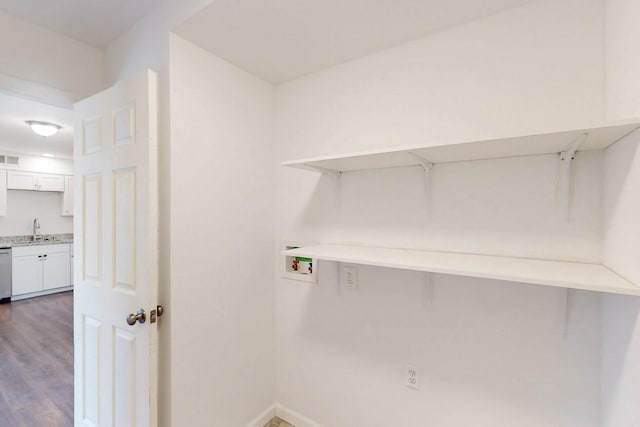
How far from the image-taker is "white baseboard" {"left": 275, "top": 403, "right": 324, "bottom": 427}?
1838mm

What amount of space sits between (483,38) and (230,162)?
4.76 feet

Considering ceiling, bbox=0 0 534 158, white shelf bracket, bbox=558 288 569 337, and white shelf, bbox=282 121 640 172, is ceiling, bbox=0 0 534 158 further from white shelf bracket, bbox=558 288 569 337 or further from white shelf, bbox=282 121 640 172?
white shelf bracket, bbox=558 288 569 337

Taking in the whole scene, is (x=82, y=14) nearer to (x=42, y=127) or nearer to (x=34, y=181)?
(x=42, y=127)

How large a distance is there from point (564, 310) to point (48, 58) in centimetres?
290

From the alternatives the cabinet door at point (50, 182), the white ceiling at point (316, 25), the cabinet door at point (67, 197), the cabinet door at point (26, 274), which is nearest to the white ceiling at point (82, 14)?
the white ceiling at point (316, 25)

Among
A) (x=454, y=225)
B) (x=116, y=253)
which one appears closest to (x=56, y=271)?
(x=116, y=253)

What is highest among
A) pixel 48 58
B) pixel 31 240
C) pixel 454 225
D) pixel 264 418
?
pixel 48 58

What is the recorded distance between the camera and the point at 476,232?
52.3 inches

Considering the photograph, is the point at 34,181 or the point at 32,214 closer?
the point at 34,181

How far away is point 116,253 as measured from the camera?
1.45 m

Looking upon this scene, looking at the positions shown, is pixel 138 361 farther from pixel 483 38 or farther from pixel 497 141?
pixel 483 38

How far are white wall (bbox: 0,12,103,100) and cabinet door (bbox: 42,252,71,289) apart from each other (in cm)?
498

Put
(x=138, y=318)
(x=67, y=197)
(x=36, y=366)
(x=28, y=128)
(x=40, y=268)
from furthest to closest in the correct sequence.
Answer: (x=67, y=197) < (x=40, y=268) < (x=28, y=128) < (x=36, y=366) < (x=138, y=318)

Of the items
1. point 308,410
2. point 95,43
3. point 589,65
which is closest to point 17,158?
point 95,43
